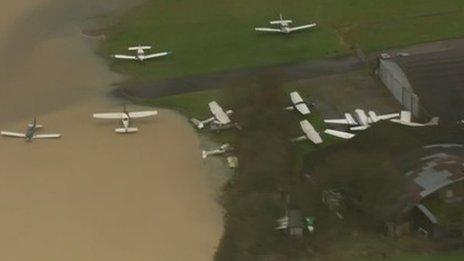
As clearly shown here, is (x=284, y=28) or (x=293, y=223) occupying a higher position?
(x=284, y=28)

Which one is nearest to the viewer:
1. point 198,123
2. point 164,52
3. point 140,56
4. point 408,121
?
point 408,121

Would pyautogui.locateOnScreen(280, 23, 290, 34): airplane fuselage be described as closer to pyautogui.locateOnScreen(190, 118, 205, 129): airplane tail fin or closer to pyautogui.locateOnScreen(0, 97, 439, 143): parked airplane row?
pyautogui.locateOnScreen(0, 97, 439, 143): parked airplane row

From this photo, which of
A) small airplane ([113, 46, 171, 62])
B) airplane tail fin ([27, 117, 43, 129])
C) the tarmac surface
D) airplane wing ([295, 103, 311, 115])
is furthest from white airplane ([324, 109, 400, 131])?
airplane tail fin ([27, 117, 43, 129])

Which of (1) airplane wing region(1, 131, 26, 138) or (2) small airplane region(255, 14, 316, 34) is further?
(2) small airplane region(255, 14, 316, 34)

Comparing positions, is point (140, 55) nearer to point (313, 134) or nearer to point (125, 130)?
point (125, 130)

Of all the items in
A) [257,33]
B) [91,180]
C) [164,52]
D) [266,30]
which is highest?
[266,30]

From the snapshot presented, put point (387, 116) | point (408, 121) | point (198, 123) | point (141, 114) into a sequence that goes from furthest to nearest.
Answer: point (141, 114) < point (198, 123) < point (387, 116) < point (408, 121)

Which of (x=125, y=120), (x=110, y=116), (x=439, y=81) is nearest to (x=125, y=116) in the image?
(x=125, y=120)
